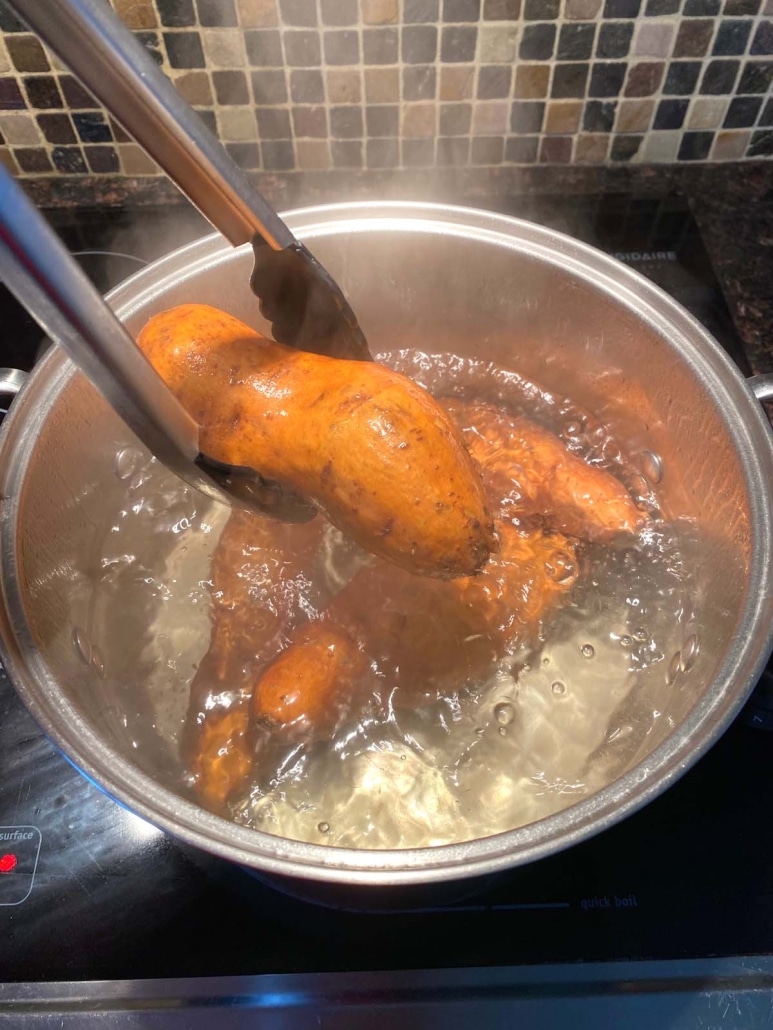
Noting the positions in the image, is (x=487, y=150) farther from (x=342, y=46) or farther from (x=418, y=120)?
(x=342, y=46)

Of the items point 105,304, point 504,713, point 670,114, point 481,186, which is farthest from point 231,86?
point 504,713

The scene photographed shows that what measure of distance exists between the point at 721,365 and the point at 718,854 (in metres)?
0.43

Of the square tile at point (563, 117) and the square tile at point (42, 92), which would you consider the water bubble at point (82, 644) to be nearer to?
the square tile at point (42, 92)

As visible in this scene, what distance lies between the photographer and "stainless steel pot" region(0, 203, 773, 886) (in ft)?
1.60

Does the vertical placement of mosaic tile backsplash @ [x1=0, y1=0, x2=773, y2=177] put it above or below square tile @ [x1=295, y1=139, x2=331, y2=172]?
above

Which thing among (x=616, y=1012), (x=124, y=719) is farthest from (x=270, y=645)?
(x=616, y=1012)

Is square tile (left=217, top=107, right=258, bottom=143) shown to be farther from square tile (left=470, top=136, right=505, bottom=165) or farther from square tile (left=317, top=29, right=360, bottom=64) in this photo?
square tile (left=470, top=136, right=505, bottom=165)

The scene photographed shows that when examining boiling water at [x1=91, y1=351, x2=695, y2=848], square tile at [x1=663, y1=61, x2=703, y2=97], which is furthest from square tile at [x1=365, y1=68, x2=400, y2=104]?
boiling water at [x1=91, y1=351, x2=695, y2=848]

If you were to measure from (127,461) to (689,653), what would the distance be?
620 millimetres

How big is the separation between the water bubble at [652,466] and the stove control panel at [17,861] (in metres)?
0.70

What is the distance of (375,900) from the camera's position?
596mm

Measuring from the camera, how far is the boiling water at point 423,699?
0.66m

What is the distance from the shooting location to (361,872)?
47 cm

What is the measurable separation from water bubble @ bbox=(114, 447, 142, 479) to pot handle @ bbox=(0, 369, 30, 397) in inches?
6.5
